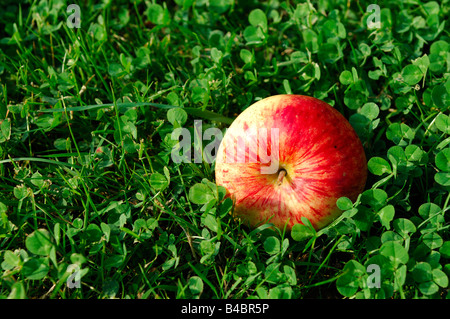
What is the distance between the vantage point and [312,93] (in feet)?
9.67

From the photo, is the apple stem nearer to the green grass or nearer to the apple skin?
the apple skin

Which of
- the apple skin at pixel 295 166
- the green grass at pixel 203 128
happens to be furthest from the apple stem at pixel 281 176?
the green grass at pixel 203 128

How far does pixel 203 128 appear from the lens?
9.08 feet

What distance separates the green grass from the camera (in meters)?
2.24

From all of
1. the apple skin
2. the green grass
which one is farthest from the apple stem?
the green grass

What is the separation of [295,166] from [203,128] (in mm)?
731

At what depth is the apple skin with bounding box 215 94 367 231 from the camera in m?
2.23

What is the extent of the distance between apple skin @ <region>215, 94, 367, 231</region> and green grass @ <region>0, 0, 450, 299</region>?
3.4 inches

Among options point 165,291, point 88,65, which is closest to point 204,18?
point 88,65

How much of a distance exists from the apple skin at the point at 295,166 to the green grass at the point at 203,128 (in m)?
0.09

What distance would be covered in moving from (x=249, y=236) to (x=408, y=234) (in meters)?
0.82

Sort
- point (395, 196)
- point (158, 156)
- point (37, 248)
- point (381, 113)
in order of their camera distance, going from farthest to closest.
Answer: point (381, 113) → point (158, 156) → point (395, 196) → point (37, 248)

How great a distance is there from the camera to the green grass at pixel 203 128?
7.35 ft

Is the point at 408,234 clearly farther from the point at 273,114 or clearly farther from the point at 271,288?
the point at 273,114
